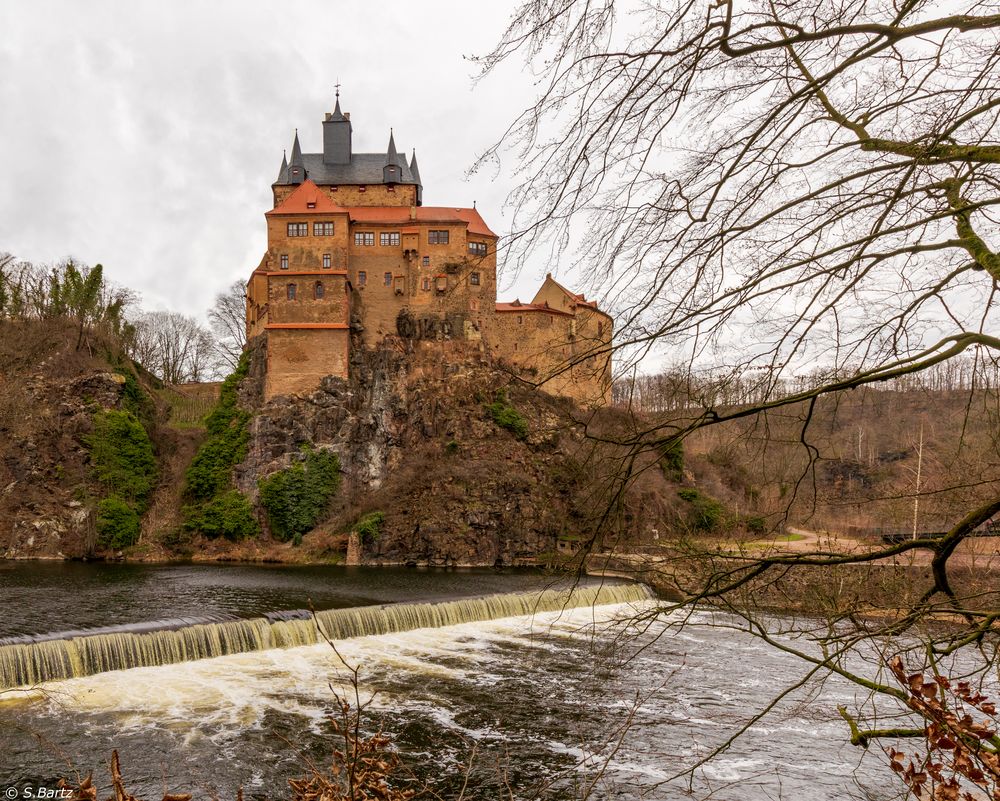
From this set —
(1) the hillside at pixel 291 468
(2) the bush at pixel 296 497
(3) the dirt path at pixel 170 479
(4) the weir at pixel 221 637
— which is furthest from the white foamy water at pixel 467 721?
(3) the dirt path at pixel 170 479

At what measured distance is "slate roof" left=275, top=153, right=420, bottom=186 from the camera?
46156 mm

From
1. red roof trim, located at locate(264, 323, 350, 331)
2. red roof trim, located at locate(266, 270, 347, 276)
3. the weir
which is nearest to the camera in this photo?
the weir

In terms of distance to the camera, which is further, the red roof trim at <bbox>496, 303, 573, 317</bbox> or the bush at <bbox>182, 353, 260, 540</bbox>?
the red roof trim at <bbox>496, 303, 573, 317</bbox>

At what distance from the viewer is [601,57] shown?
241cm

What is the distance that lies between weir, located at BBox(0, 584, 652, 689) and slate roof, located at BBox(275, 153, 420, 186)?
3296 centimetres

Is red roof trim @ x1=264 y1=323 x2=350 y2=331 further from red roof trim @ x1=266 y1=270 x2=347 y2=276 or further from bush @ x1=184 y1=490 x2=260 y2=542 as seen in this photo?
bush @ x1=184 y1=490 x2=260 y2=542

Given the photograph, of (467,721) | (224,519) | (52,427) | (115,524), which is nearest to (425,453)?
(224,519)

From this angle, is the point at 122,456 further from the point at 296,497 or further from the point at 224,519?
the point at 296,497

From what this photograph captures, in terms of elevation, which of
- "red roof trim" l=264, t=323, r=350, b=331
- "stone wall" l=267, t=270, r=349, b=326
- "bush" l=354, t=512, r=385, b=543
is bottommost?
"bush" l=354, t=512, r=385, b=543

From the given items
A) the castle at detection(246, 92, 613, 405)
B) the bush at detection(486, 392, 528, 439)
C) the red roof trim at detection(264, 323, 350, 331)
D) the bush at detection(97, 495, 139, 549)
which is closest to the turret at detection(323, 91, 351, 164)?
the castle at detection(246, 92, 613, 405)

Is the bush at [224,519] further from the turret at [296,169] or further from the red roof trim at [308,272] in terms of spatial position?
the turret at [296,169]

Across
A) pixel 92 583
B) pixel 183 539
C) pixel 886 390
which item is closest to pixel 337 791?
pixel 886 390

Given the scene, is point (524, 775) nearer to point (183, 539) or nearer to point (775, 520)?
point (775, 520)

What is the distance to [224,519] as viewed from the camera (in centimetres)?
3422
